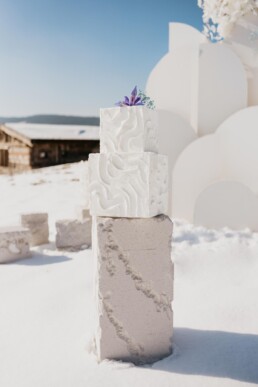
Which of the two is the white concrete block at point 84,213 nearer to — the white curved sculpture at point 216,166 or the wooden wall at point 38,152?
the white curved sculpture at point 216,166

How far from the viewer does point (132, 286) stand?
2596mm


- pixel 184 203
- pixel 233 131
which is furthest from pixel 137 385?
pixel 233 131

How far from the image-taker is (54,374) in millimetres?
2496

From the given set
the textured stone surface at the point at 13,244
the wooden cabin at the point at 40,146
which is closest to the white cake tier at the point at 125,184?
the textured stone surface at the point at 13,244

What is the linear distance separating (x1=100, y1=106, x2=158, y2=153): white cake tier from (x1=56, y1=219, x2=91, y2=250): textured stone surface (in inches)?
125

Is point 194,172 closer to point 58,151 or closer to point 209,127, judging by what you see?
point 209,127

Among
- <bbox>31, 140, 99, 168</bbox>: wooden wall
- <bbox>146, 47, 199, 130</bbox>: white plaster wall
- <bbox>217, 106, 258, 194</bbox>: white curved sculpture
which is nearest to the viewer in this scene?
<bbox>217, 106, 258, 194</bbox>: white curved sculpture

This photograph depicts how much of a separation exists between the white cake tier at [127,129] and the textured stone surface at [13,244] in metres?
3.10

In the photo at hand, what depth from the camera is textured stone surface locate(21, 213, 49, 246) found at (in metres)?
5.87

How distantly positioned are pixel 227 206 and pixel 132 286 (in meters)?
3.72

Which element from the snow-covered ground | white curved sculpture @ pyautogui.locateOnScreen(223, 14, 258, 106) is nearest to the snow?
white curved sculpture @ pyautogui.locateOnScreen(223, 14, 258, 106)

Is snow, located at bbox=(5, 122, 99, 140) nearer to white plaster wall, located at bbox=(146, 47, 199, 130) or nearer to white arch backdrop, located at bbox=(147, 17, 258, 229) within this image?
white plaster wall, located at bbox=(146, 47, 199, 130)

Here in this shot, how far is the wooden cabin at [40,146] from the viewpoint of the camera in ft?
49.9

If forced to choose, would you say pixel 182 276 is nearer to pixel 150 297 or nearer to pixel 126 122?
pixel 150 297
